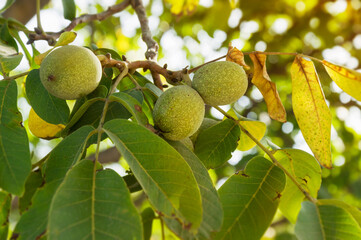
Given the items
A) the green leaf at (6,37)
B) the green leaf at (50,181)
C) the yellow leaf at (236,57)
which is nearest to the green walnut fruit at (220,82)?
the yellow leaf at (236,57)

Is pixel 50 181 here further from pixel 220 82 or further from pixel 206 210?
pixel 220 82

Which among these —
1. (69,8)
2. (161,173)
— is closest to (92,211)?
(161,173)

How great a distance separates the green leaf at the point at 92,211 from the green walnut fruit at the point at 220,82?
1.62 feet

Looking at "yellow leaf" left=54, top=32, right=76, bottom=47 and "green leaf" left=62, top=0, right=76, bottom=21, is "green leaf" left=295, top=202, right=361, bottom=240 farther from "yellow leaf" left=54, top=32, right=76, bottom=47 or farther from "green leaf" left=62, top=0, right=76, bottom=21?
"green leaf" left=62, top=0, right=76, bottom=21

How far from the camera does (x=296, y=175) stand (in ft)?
4.85

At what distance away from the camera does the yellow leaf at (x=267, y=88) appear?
4.60 feet

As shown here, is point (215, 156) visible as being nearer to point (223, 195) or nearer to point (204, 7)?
point (223, 195)

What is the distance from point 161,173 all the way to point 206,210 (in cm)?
16

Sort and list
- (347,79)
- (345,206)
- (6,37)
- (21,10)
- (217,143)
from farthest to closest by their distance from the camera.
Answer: (21,10), (6,37), (217,143), (347,79), (345,206)

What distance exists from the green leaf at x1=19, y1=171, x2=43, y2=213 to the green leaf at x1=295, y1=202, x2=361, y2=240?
0.76m

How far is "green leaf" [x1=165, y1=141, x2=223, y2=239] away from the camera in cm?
92

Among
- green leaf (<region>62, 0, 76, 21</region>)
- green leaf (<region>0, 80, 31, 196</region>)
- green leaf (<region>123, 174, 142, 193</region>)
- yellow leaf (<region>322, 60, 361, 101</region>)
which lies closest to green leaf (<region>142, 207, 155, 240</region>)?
green leaf (<region>123, 174, 142, 193</region>)

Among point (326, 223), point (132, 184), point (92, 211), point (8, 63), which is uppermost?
point (8, 63)

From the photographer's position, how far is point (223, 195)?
4.05 feet
